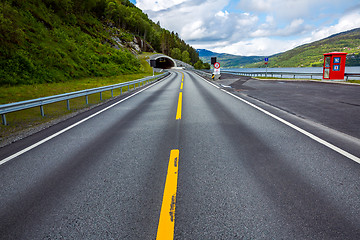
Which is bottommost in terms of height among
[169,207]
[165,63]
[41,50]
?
[169,207]

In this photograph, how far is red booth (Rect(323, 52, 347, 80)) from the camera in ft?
81.4

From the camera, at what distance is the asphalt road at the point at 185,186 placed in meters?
2.50

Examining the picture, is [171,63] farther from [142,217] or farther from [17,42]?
[142,217]

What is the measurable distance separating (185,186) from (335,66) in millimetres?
29229

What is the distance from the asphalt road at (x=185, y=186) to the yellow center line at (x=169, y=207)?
0.03m

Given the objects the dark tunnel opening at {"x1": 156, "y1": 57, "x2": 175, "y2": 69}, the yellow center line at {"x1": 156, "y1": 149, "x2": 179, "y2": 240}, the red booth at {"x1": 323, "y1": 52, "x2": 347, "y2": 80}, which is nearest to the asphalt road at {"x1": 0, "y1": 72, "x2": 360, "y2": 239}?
the yellow center line at {"x1": 156, "y1": 149, "x2": 179, "y2": 240}

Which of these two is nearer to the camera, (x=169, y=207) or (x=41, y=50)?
(x=169, y=207)

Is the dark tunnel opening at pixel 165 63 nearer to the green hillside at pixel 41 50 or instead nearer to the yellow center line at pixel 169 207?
the green hillside at pixel 41 50

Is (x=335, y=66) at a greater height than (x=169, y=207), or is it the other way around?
(x=335, y=66)

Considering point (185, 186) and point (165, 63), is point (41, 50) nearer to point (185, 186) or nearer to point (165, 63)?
point (185, 186)

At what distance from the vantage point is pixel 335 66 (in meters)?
25.3

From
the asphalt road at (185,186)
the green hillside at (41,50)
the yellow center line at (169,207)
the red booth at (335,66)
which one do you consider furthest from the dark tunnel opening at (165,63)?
the yellow center line at (169,207)

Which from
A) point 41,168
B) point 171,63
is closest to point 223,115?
point 41,168

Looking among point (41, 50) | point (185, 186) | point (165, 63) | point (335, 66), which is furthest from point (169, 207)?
point (165, 63)
